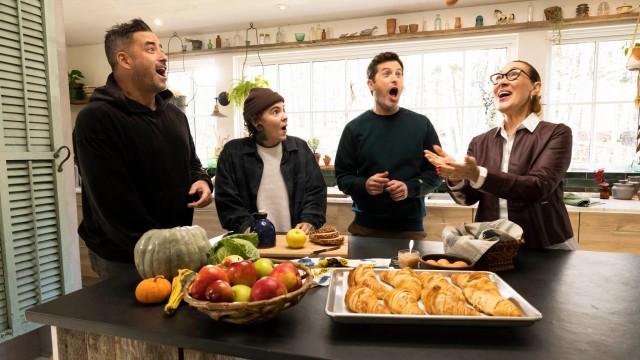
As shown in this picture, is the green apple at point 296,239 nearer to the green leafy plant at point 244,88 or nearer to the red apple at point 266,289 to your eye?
the red apple at point 266,289

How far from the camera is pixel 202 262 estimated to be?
4.21ft

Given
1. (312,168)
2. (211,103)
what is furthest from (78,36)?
(312,168)

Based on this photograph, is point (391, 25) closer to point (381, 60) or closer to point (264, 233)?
point (381, 60)

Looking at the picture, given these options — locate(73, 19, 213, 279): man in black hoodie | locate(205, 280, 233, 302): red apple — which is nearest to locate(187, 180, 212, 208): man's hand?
locate(73, 19, 213, 279): man in black hoodie

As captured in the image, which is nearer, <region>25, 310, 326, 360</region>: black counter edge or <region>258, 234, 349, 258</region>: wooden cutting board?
<region>25, 310, 326, 360</region>: black counter edge

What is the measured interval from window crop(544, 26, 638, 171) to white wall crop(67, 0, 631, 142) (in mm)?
204

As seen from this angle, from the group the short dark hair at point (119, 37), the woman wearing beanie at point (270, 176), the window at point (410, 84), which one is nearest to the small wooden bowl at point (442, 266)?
the woman wearing beanie at point (270, 176)

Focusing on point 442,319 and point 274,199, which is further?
point 274,199

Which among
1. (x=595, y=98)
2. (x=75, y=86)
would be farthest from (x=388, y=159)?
(x=75, y=86)

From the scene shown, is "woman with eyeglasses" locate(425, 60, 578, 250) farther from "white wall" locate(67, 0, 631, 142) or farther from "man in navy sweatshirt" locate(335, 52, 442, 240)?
"white wall" locate(67, 0, 631, 142)

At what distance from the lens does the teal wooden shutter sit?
6.99 ft

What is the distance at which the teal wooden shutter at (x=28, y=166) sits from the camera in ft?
6.99

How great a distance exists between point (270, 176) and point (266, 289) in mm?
1206

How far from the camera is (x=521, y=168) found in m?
1.76
